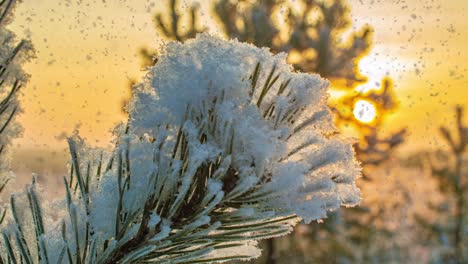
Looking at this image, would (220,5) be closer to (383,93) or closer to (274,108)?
(383,93)

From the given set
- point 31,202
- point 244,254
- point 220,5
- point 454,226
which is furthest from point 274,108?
point 454,226

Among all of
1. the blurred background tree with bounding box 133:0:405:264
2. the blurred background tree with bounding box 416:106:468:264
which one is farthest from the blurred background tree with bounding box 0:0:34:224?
the blurred background tree with bounding box 416:106:468:264

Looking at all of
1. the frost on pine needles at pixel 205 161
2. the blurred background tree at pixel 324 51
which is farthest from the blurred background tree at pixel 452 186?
the frost on pine needles at pixel 205 161

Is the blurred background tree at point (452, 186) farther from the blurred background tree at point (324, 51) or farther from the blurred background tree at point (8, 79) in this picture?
the blurred background tree at point (8, 79)

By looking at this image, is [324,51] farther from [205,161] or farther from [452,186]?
[205,161]

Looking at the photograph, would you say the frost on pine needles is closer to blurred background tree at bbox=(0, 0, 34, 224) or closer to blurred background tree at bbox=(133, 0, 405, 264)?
blurred background tree at bbox=(0, 0, 34, 224)
